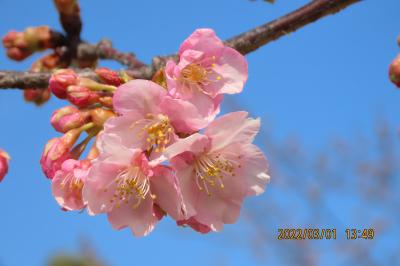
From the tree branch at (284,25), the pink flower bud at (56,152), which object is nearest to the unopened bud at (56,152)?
the pink flower bud at (56,152)

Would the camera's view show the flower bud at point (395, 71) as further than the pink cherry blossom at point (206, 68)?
Yes

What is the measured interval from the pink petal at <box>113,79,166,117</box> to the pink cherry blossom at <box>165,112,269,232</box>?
0.18 m

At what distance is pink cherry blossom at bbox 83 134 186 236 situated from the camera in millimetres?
1381

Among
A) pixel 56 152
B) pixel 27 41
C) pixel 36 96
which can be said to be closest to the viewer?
pixel 56 152

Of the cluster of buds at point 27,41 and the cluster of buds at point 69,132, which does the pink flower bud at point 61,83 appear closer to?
the cluster of buds at point 69,132

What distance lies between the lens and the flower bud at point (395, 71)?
1.68 meters

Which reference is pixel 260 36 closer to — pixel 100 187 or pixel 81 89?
pixel 81 89

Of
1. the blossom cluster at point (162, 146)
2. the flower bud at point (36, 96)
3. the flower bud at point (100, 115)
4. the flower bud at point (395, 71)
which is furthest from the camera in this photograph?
the flower bud at point (36, 96)

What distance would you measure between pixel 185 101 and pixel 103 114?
0.97 feet

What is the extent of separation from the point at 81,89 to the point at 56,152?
21 centimetres

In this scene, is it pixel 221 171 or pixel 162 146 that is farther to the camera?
pixel 221 171

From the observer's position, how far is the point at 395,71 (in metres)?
1.69

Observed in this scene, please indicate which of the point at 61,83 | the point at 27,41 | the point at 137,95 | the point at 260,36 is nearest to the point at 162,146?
the point at 137,95

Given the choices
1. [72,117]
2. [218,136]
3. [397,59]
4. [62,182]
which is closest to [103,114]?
[72,117]
